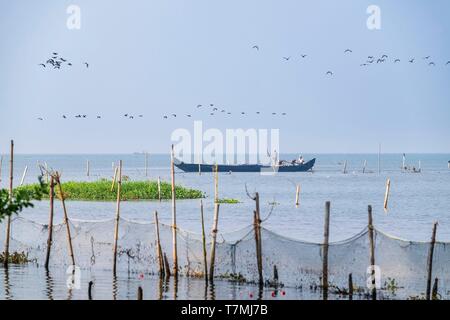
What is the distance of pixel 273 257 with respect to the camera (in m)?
23.8

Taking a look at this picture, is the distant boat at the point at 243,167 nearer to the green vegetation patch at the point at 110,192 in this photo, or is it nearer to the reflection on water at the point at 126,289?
the green vegetation patch at the point at 110,192

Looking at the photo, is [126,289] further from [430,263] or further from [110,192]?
[110,192]

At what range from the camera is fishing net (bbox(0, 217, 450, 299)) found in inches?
896

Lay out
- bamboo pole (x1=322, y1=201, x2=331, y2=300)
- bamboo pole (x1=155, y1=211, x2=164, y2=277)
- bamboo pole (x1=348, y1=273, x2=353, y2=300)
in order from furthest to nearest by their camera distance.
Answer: bamboo pole (x1=155, y1=211, x2=164, y2=277)
bamboo pole (x1=322, y1=201, x2=331, y2=300)
bamboo pole (x1=348, y1=273, x2=353, y2=300)

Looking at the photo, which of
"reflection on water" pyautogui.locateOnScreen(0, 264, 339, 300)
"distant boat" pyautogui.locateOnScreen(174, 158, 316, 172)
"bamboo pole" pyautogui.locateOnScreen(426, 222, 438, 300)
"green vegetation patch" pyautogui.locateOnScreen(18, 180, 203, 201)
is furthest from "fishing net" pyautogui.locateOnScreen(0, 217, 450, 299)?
"distant boat" pyautogui.locateOnScreen(174, 158, 316, 172)

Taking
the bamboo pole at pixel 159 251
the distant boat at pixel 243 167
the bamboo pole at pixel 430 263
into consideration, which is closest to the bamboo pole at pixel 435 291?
the bamboo pole at pixel 430 263

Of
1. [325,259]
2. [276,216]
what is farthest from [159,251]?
[276,216]

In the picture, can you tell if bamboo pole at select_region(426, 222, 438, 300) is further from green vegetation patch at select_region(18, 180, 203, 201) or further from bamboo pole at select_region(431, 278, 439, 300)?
green vegetation patch at select_region(18, 180, 203, 201)

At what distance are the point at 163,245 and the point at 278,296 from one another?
426cm

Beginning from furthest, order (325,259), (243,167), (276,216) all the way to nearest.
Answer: (243,167) < (276,216) < (325,259)

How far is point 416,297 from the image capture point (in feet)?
72.2
